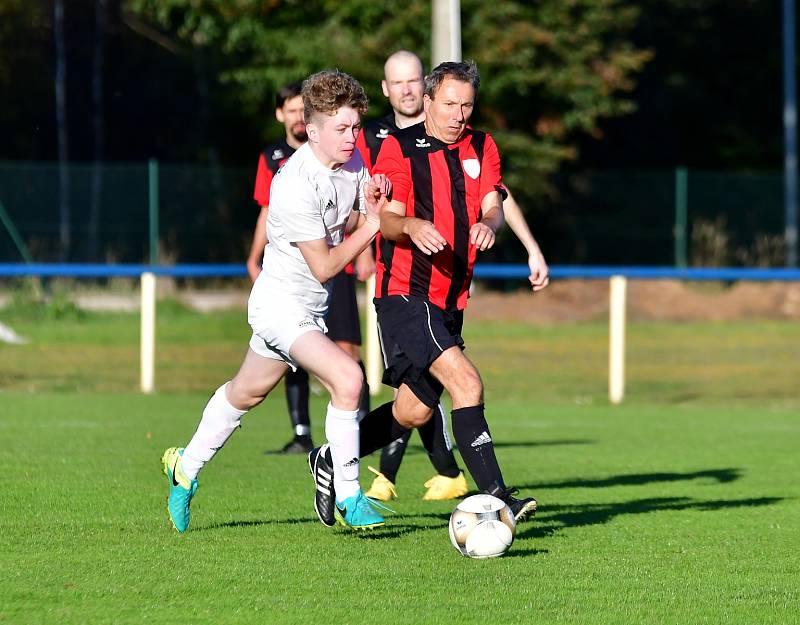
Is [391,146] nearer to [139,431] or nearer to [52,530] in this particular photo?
[52,530]

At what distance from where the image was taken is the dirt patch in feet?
81.9

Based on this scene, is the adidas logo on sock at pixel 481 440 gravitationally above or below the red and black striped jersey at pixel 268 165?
below

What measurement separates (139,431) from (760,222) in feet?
65.9

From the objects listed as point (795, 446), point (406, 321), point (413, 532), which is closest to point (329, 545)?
point (413, 532)

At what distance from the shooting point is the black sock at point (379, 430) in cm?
734

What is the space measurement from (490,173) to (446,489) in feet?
6.35

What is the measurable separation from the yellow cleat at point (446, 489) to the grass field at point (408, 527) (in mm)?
125

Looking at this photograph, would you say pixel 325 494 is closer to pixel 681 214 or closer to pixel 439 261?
pixel 439 261

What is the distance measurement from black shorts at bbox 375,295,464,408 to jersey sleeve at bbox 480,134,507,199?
0.58m

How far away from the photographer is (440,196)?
688 cm

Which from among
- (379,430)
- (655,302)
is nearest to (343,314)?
(379,430)

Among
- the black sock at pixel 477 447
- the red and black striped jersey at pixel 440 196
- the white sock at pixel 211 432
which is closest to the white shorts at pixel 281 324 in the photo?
the white sock at pixel 211 432

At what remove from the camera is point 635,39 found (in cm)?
4216

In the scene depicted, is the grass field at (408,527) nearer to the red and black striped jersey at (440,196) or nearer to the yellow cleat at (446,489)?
the yellow cleat at (446,489)
